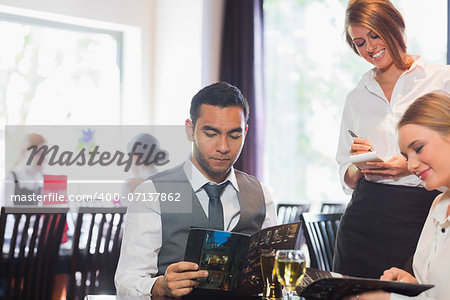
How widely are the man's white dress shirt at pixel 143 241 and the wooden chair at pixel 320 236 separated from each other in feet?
2.32

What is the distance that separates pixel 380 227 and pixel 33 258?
5.28 feet

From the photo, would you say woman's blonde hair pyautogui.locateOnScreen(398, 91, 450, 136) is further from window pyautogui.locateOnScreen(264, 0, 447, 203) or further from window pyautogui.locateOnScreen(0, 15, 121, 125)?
window pyautogui.locateOnScreen(0, 15, 121, 125)

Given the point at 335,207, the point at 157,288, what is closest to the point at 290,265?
the point at 157,288

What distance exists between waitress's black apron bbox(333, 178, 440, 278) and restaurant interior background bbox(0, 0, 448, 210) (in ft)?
9.35

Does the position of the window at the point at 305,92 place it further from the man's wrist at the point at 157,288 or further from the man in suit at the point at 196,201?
the man's wrist at the point at 157,288

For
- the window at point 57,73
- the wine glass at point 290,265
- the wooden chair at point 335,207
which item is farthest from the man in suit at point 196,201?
the window at point 57,73

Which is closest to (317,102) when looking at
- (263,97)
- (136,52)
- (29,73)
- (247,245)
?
(263,97)

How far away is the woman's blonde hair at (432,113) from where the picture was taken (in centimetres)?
154

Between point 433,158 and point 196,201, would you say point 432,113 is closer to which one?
point 433,158

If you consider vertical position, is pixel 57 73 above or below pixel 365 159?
above

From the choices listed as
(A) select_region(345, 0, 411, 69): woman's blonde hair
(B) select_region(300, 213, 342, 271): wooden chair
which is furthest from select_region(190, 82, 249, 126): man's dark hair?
(B) select_region(300, 213, 342, 271): wooden chair

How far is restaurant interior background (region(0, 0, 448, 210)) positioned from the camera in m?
5.10

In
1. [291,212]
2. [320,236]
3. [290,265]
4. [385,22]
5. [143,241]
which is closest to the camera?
[290,265]

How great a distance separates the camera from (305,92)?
5254 mm
